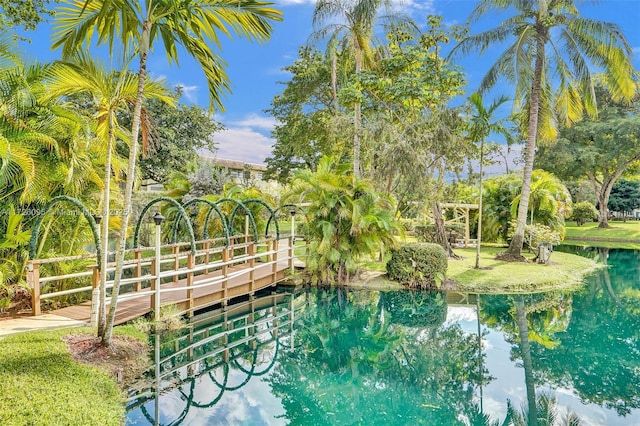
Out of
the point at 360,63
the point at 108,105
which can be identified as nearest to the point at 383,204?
the point at 360,63

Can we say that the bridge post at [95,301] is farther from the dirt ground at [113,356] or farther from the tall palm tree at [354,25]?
the tall palm tree at [354,25]

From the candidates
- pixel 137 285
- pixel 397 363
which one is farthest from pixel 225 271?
pixel 397 363

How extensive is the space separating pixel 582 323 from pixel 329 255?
5725 millimetres

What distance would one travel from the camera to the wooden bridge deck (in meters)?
6.36

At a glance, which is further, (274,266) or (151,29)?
(274,266)

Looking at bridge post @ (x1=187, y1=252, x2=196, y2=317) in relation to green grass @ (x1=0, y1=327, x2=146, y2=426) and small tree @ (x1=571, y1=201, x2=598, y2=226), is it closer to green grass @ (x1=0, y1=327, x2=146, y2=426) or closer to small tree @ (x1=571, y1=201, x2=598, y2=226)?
green grass @ (x1=0, y1=327, x2=146, y2=426)

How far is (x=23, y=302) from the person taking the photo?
21.1 ft

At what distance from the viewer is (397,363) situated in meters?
6.12

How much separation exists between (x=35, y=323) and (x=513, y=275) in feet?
37.0

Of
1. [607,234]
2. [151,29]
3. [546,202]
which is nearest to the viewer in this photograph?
[151,29]

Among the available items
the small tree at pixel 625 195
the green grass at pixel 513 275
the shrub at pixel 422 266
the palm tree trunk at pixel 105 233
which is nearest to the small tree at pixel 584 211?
the small tree at pixel 625 195

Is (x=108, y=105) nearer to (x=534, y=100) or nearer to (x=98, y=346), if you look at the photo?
(x=98, y=346)

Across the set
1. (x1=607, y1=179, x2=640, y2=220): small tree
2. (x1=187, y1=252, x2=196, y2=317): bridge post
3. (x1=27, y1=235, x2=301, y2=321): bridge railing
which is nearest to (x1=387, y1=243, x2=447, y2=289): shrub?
(x1=27, y1=235, x2=301, y2=321): bridge railing

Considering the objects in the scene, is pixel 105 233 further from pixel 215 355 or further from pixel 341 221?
pixel 341 221
